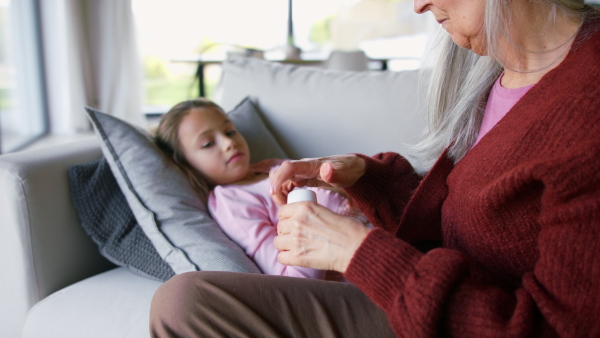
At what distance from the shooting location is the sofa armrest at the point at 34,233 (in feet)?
3.98

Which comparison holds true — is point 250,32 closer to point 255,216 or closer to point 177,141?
point 177,141

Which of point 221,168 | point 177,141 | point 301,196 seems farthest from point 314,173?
point 177,141

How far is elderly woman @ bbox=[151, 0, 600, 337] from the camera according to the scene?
666 mm

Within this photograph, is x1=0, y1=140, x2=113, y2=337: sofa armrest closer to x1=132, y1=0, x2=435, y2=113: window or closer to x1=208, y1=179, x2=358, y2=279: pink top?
x1=208, y1=179, x2=358, y2=279: pink top

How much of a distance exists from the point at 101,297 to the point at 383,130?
87 centimetres

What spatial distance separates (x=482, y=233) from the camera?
826mm

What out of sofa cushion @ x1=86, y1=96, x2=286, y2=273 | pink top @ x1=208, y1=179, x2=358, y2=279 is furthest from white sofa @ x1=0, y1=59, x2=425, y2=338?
pink top @ x1=208, y1=179, x2=358, y2=279

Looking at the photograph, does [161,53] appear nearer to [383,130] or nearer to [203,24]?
[203,24]

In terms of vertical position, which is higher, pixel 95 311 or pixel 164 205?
pixel 164 205

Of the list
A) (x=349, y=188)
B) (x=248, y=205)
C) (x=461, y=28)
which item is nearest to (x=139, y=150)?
(x=248, y=205)

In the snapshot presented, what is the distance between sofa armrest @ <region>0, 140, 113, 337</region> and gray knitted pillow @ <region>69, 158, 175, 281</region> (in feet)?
0.11

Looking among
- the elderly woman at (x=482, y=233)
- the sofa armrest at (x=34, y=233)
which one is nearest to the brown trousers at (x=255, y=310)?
the elderly woman at (x=482, y=233)

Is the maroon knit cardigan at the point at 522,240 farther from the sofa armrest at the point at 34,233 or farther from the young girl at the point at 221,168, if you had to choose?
the sofa armrest at the point at 34,233

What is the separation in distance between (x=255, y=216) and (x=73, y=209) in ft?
1.52
